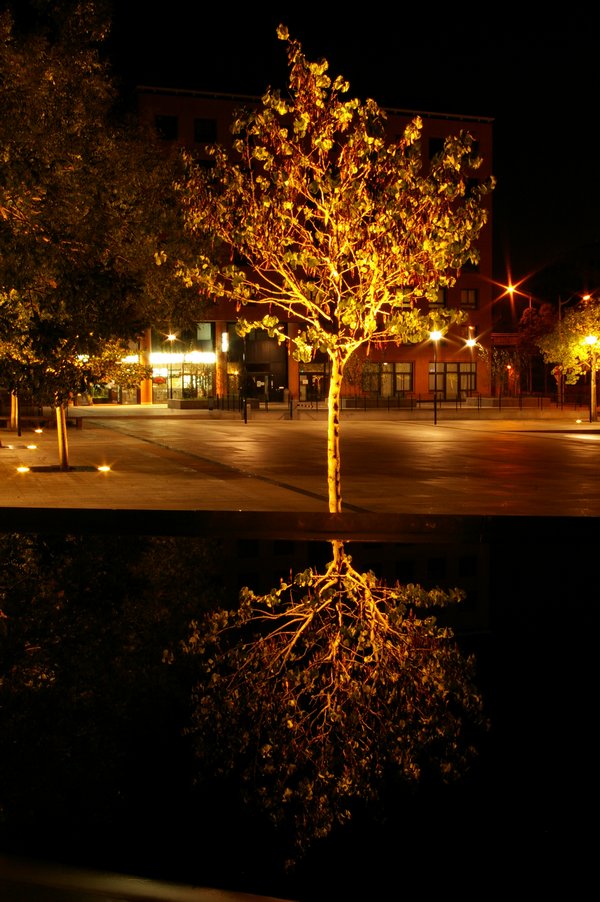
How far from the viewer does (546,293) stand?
323ft

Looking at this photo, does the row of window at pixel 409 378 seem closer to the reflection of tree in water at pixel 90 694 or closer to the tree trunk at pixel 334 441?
the tree trunk at pixel 334 441

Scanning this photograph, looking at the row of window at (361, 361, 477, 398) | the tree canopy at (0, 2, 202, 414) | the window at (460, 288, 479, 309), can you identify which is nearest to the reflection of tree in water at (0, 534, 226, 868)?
the tree canopy at (0, 2, 202, 414)

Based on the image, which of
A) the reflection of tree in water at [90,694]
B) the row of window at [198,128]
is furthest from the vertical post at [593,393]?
the row of window at [198,128]

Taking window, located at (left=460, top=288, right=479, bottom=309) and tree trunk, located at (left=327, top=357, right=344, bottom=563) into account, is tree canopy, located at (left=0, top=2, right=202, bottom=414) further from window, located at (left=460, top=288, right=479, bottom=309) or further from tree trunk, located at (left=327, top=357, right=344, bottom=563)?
window, located at (left=460, top=288, right=479, bottom=309)

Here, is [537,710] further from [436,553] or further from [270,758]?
[436,553]

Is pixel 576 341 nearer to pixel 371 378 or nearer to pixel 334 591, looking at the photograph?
pixel 371 378

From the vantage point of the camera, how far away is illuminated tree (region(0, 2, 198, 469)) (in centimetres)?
1180

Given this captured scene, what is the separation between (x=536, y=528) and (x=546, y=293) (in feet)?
298

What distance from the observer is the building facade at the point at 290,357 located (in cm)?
6806

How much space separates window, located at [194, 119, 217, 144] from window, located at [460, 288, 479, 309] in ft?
81.5

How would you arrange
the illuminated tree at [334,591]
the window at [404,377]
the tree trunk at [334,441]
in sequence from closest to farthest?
1. the illuminated tree at [334,591]
2. the tree trunk at [334,441]
3. the window at [404,377]

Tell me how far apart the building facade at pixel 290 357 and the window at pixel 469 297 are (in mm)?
86

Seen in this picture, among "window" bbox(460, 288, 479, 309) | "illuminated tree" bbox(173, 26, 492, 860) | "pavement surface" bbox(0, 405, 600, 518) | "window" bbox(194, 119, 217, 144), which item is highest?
"window" bbox(194, 119, 217, 144)

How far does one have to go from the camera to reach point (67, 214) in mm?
12516
